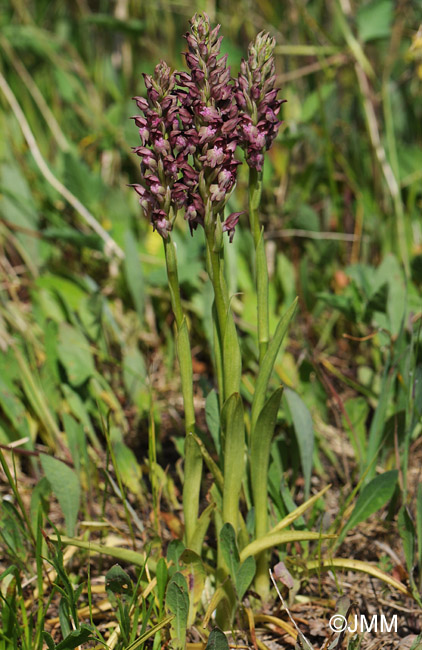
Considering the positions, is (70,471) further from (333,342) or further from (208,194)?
(333,342)

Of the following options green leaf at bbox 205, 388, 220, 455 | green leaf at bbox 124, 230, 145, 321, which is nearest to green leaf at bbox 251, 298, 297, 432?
green leaf at bbox 205, 388, 220, 455

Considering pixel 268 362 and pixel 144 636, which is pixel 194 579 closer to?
pixel 144 636

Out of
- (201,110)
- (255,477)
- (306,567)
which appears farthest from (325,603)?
(201,110)

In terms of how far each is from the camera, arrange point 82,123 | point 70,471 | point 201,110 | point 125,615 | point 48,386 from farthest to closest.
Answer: point 82,123, point 48,386, point 70,471, point 125,615, point 201,110

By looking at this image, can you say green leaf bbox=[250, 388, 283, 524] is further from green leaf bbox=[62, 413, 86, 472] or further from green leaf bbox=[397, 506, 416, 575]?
green leaf bbox=[62, 413, 86, 472]

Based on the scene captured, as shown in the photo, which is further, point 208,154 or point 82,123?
point 82,123

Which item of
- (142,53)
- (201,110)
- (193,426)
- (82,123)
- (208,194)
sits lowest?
(193,426)
